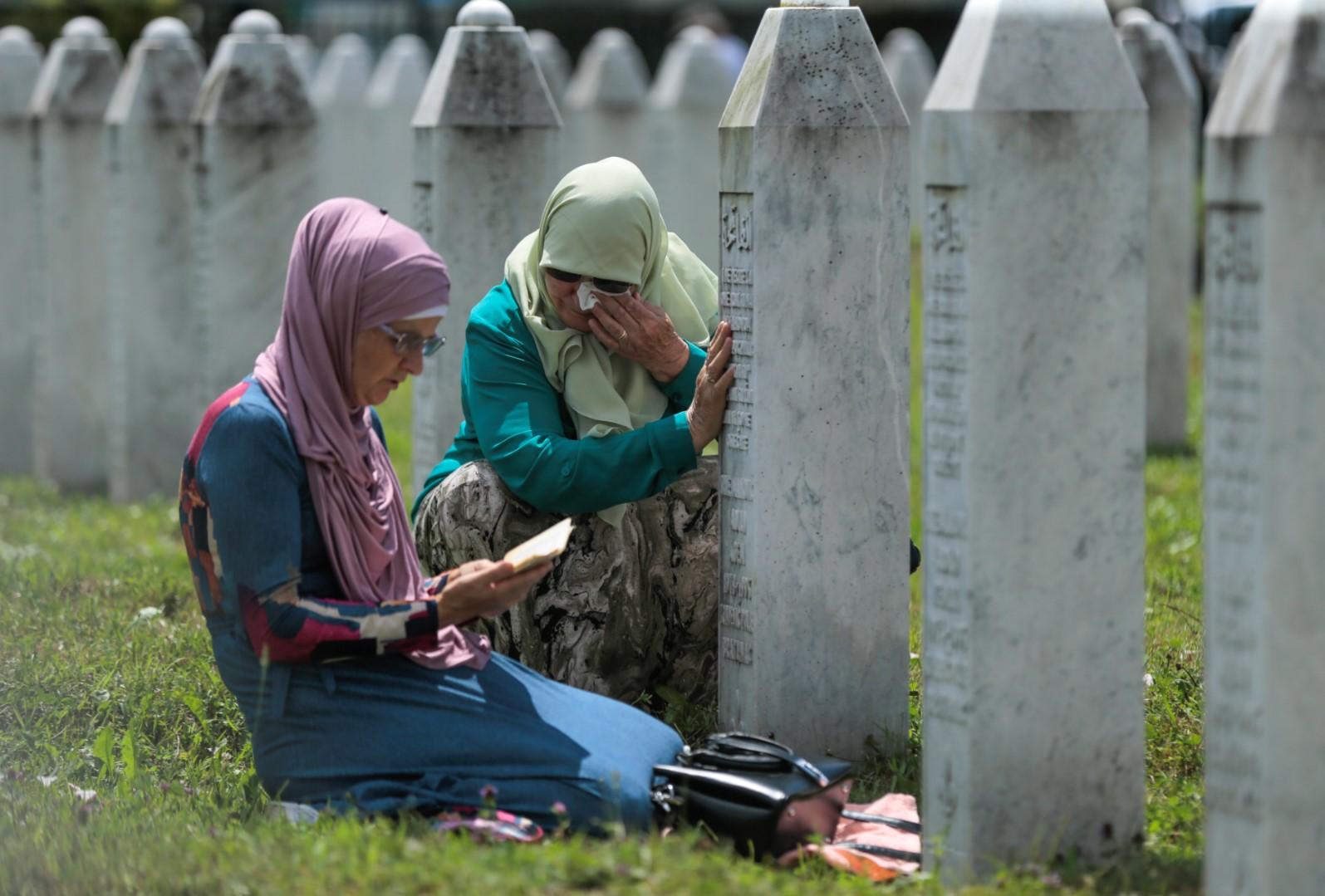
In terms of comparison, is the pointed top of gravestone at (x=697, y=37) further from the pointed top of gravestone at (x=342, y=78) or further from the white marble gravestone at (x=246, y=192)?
the white marble gravestone at (x=246, y=192)

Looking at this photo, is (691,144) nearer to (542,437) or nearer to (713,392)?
(542,437)

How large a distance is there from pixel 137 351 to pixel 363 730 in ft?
18.7

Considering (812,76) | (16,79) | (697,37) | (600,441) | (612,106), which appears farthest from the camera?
(612,106)

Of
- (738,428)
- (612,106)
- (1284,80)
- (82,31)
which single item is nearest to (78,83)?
(82,31)

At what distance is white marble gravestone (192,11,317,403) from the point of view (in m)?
9.12

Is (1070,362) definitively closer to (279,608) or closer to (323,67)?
(279,608)

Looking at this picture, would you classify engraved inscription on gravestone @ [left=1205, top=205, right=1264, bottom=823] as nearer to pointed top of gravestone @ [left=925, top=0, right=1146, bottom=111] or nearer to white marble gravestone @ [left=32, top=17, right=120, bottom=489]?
pointed top of gravestone @ [left=925, top=0, right=1146, bottom=111]

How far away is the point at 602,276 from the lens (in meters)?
5.39

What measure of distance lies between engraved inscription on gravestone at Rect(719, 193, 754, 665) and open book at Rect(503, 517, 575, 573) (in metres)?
0.81

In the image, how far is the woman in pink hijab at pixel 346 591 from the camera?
4383mm

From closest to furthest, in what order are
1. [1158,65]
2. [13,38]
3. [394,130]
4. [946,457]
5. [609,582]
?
[946,457], [609,582], [1158,65], [13,38], [394,130]

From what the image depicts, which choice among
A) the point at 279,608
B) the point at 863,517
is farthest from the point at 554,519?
the point at 279,608

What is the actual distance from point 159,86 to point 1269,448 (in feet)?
24.0

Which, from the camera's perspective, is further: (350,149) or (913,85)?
(350,149)
